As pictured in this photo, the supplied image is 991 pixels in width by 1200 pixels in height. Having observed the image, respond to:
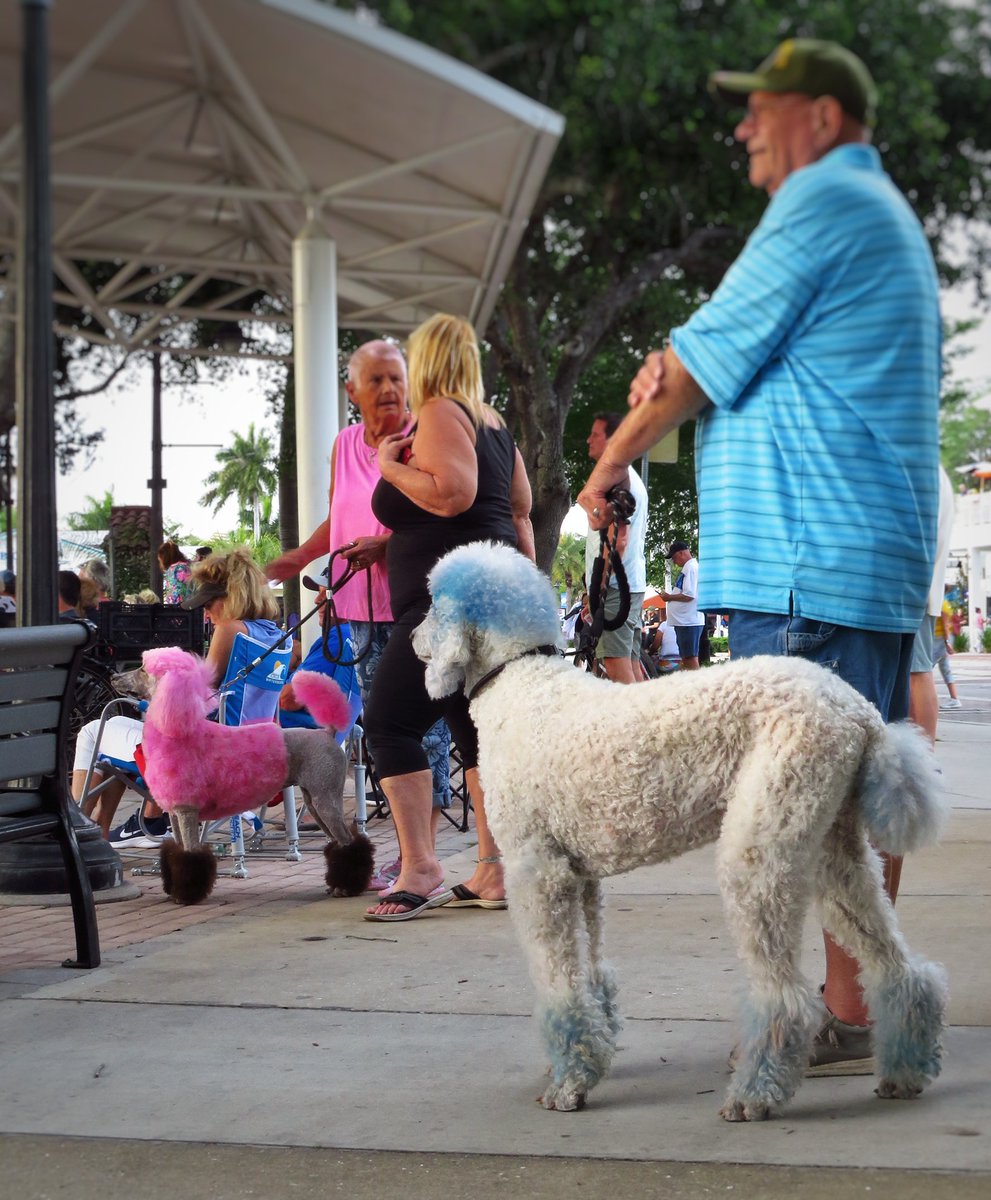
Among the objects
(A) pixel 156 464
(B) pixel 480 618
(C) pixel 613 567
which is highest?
(A) pixel 156 464

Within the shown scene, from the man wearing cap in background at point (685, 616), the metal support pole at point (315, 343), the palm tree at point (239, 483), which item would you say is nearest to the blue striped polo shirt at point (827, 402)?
the metal support pole at point (315, 343)

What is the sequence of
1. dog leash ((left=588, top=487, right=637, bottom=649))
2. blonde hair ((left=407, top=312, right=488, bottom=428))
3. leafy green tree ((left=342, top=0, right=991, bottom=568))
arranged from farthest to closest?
leafy green tree ((left=342, top=0, right=991, bottom=568)) < blonde hair ((left=407, top=312, right=488, bottom=428)) < dog leash ((left=588, top=487, right=637, bottom=649))

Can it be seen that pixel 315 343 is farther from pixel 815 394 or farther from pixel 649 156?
pixel 649 156

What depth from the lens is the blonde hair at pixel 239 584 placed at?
686 centimetres

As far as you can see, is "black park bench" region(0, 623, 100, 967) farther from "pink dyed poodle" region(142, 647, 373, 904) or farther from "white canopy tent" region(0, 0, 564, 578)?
"white canopy tent" region(0, 0, 564, 578)

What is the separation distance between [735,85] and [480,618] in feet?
4.16

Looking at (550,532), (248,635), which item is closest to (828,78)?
(248,635)

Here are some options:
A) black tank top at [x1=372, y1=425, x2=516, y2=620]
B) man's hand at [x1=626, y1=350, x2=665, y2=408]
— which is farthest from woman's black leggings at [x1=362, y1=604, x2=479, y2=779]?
man's hand at [x1=626, y1=350, x2=665, y2=408]

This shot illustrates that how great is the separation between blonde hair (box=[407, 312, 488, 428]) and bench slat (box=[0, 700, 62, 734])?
62.5 inches

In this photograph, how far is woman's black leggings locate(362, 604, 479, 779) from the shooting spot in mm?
5109

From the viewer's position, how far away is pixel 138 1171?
2.76 m

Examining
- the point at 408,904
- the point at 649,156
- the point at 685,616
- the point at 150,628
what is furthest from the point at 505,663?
the point at 649,156

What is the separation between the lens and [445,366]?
505 cm

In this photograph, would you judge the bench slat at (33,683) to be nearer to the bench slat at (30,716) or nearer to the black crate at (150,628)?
the bench slat at (30,716)
